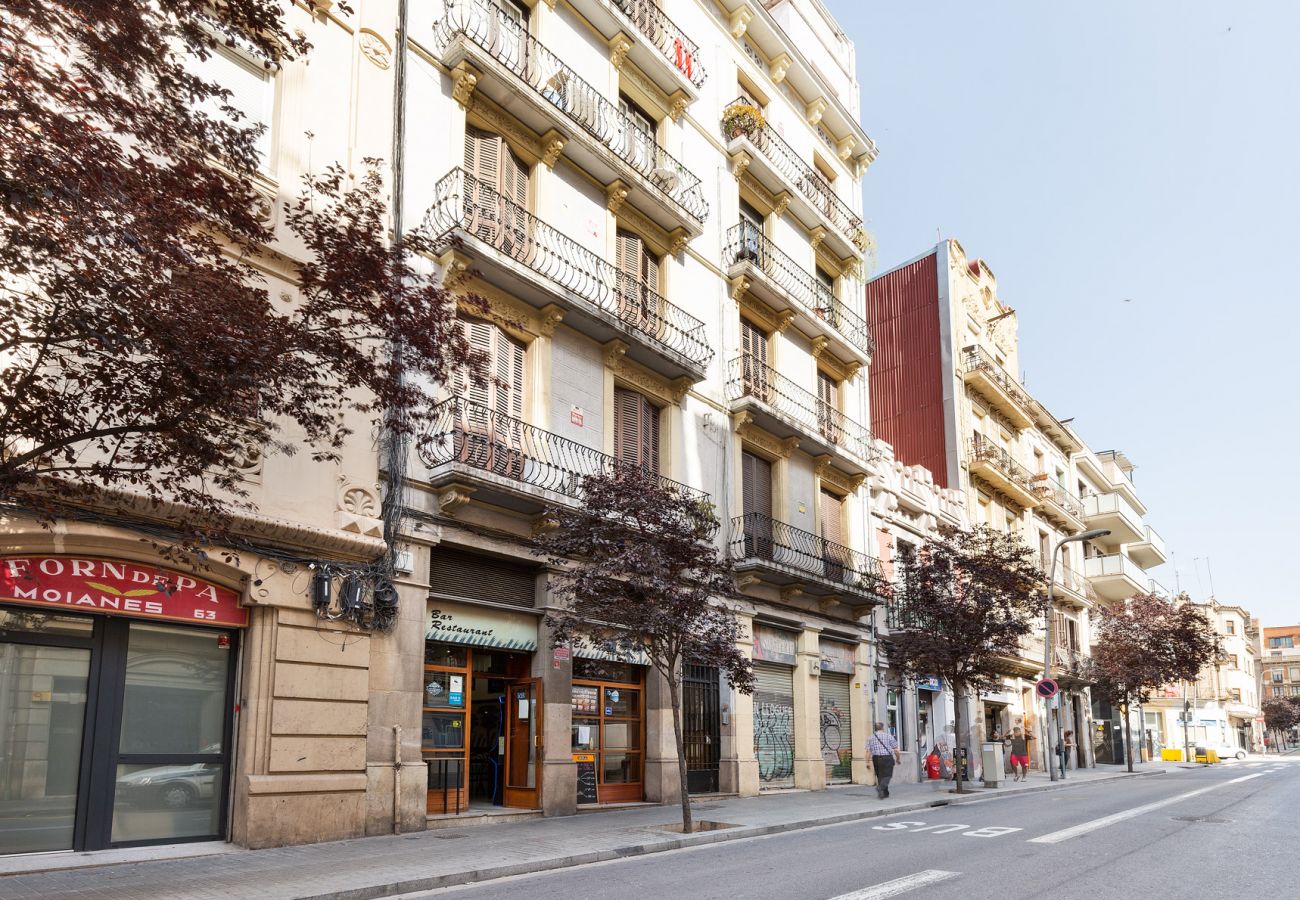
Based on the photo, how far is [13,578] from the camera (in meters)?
10.2

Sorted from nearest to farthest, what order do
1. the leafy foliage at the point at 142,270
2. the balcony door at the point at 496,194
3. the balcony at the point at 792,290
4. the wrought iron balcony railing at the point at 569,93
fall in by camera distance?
the leafy foliage at the point at 142,270 → the balcony door at the point at 496,194 → the wrought iron balcony railing at the point at 569,93 → the balcony at the point at 792,290

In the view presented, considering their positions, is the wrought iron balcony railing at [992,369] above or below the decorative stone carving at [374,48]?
above

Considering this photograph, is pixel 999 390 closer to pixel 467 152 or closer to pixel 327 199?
pixel 467 152

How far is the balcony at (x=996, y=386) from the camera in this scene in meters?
35.7

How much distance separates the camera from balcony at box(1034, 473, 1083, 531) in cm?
4103

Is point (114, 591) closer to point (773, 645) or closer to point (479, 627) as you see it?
point (479, 627)

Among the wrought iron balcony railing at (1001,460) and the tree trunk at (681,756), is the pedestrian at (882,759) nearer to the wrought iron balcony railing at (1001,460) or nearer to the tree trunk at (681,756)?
the tree trunk at (681,756)

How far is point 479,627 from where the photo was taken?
15.3 m

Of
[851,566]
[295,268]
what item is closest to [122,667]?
[295,268]

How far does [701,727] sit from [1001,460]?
21.2 metres

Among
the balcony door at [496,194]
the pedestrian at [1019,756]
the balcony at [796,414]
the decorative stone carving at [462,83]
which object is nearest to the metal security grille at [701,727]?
the balcony at [796,414]

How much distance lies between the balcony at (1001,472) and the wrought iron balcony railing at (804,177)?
10.6 metres

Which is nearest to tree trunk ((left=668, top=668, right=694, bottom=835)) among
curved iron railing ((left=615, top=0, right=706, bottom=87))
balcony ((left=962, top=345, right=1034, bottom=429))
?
curved iron railing ((left=615, top=0, right=706, bottom=87))

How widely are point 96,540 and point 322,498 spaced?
2.77 metres
